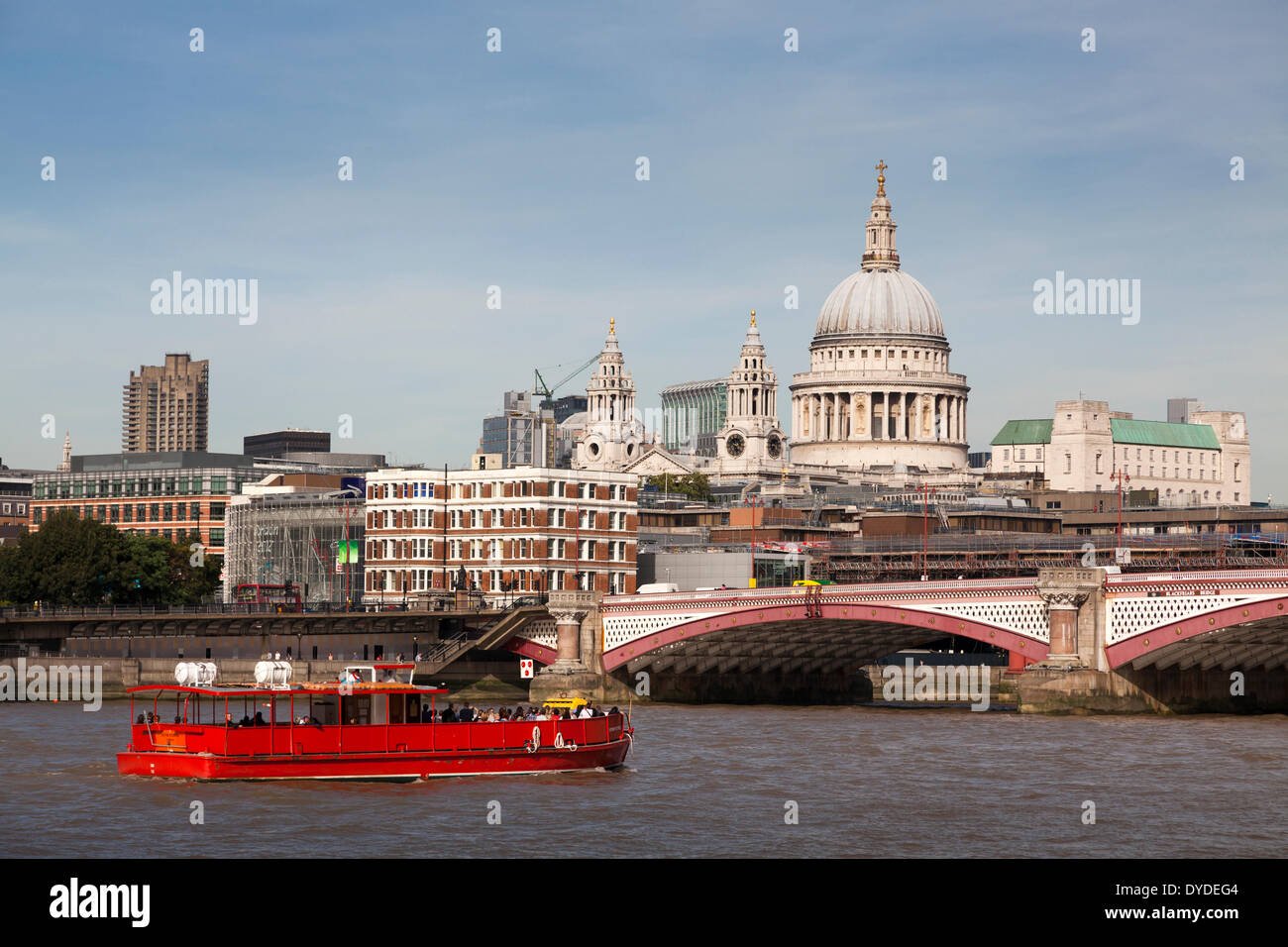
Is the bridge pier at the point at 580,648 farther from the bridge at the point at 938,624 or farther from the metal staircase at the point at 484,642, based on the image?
the metal staircase at the point at 484,642

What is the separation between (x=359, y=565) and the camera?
14038cm

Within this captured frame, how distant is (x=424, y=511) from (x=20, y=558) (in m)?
23.2

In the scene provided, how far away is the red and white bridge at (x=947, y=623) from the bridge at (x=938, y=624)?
6 centimetres

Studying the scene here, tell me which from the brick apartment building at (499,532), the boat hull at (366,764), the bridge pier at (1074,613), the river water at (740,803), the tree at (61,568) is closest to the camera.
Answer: the river water at (740,803)

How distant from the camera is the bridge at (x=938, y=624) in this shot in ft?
260

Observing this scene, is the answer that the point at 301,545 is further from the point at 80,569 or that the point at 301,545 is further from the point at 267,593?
the point at 80,569

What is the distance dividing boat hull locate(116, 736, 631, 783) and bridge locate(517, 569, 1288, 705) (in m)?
27.9

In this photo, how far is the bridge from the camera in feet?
260

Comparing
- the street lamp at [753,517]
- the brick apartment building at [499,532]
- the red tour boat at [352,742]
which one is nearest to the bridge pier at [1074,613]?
the red tour boat at [352,742]

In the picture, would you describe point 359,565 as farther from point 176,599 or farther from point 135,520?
point 135,520

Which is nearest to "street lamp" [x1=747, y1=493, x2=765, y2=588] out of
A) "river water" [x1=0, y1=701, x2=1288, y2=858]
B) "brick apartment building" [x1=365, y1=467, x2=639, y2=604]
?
"brick apartment building" [x1=365, y1=467, x2=639, y2=604]

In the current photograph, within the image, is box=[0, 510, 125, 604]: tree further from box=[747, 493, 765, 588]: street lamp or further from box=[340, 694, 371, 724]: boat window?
box=[340, 694, 371, 724]: boat window

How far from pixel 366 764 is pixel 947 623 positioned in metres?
34.0
